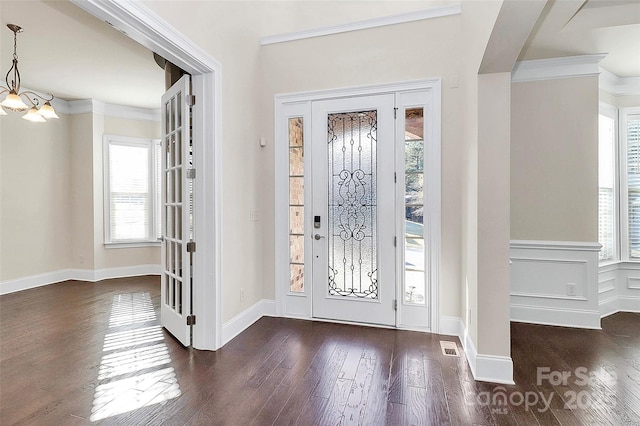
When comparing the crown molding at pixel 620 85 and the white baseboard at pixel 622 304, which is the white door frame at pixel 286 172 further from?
the crown molding at pixel 620 85

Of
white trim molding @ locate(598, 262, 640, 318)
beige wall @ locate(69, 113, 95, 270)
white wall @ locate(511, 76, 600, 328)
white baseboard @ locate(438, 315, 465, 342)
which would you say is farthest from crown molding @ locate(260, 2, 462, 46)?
beige wall @ locate(69, 113, 95, 270)

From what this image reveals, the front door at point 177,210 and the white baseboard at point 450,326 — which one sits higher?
the front door at point 177,210

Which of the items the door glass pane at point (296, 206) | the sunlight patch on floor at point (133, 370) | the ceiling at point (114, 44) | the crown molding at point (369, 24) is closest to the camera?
the sunlight patch on floor at point (133, 370)

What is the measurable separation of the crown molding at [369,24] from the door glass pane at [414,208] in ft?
2.92

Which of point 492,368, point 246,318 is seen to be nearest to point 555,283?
point 492,368

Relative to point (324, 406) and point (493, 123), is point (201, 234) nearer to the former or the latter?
point (324, 406)

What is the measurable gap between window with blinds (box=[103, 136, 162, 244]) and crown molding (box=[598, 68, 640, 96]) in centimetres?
680

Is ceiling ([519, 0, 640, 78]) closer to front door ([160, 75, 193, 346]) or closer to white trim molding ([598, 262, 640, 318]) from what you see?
white trim molding ([598, 262, 640, 318])

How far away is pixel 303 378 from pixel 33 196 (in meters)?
5.27

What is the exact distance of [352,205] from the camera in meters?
3.34

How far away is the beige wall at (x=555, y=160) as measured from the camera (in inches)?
132

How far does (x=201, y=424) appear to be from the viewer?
1835 mm

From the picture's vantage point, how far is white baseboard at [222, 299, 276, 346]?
2.93 meters

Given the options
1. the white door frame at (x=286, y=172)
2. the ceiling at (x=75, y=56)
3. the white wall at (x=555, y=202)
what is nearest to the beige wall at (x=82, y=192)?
the ceiling at (x=75, y=56)
